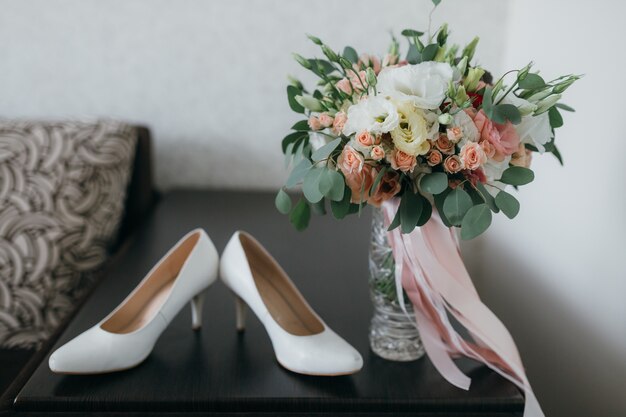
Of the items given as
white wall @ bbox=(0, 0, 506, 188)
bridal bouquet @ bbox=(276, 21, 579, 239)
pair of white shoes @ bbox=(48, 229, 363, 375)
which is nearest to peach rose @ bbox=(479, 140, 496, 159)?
bridal bouquet @ bbox=(276, 21, 579, 239)

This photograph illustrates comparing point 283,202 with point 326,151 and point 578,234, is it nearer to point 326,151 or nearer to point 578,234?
point 326,151

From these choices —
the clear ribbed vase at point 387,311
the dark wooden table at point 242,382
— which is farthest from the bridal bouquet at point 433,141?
the dark wooden table at point 242,382

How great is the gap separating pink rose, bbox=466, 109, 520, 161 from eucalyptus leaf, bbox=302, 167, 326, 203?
190 mm

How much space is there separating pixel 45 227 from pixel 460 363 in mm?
867

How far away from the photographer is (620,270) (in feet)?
3.15

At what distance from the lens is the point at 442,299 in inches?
33.0

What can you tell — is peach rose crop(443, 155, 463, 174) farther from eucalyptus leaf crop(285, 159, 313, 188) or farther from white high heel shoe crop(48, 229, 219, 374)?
white high heel shoe crop(48, 229, 219, 374)

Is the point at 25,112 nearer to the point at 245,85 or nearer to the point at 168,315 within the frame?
the point at 245,85

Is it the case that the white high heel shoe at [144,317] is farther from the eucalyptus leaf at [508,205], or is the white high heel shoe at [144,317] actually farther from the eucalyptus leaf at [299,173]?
the eucalyptus leaf at [508,205]

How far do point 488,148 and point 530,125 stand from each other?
79 mm

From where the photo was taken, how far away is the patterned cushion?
122 cm

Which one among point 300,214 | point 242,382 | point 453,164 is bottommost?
point 242,382

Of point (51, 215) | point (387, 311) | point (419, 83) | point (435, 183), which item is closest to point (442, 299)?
point (387, 311)

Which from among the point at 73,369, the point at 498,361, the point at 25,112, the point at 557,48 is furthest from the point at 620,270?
the point at 25,112
